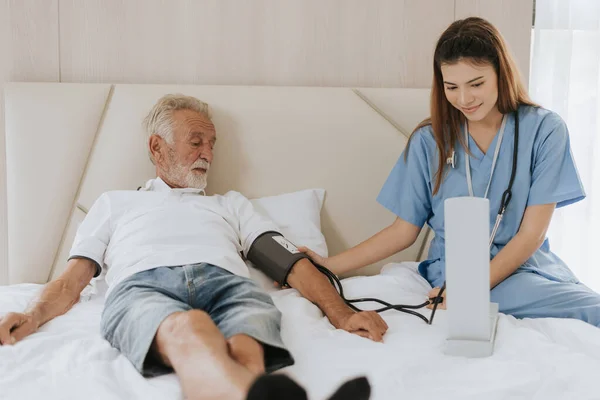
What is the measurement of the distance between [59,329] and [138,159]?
0.74 m

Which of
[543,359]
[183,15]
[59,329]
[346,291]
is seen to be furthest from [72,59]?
[543,359]

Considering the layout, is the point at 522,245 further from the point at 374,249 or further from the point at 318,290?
the point at 318,290

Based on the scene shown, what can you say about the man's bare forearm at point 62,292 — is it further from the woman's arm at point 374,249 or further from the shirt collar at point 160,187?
the woman's arm at point 374,249

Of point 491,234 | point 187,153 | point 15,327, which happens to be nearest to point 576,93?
point 491,234

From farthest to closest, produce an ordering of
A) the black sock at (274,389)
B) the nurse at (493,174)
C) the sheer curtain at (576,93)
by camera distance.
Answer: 1. the sheer curtain at (576,93)
2. the nurse at (493,174)
3. the black sock at (274,389)

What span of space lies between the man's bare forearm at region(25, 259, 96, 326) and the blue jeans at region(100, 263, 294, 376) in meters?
0.17

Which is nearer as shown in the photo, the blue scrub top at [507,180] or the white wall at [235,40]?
the blue scrub top at [507,180]

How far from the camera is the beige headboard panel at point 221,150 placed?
2076 mm

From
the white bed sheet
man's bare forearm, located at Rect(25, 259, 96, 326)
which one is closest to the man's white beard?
man's bare forearm, located at Rect(25, 259, 96, 326)

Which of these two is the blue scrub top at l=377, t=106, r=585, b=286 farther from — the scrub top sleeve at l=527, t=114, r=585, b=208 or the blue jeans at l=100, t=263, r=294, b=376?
the blue jeans at l=100, t=263, r=294, b=376

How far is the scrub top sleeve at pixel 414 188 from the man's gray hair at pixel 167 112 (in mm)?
637

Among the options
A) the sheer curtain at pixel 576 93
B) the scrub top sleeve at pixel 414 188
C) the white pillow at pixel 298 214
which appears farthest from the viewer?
the sheer curtain at pixel 576 93

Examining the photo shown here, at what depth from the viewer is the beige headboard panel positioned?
2076 millimetres

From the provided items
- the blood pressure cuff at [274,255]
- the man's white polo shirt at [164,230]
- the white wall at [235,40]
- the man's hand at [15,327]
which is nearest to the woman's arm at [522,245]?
the blood pressure cuff at [274,255]
